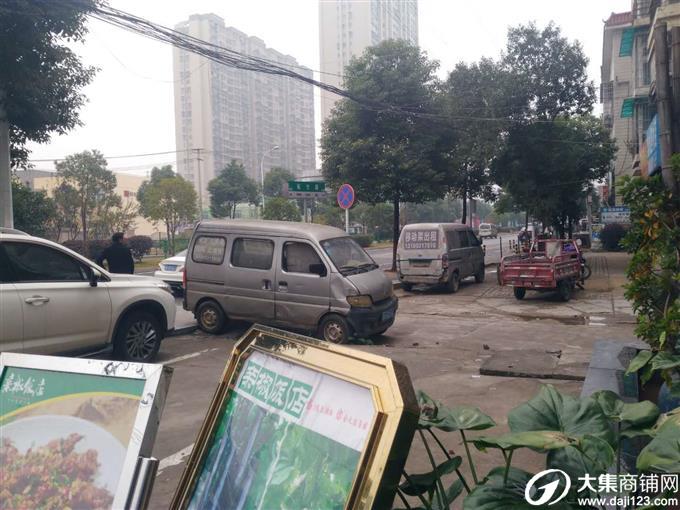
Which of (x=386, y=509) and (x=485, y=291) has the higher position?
(x=386, y=509)

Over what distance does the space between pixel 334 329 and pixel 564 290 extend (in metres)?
7.50

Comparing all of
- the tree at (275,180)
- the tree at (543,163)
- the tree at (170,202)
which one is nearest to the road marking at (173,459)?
the tree at (543,163)

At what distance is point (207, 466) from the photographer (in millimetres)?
1823

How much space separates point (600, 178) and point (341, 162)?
42.7 feet

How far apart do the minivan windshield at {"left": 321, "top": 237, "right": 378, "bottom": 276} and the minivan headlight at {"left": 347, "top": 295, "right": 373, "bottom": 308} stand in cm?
41

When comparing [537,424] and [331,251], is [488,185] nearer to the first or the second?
[331,251]

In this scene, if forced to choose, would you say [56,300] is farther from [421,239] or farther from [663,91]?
[421,239]

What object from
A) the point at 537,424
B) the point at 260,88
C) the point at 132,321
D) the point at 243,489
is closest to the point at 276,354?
the point at 243,489

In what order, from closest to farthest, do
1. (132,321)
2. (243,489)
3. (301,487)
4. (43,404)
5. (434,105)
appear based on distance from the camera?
(301,487) < (243,489) < (43,404) < (132,321) < (434,105)

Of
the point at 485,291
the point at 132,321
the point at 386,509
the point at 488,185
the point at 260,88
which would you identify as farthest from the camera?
the point at 260,88

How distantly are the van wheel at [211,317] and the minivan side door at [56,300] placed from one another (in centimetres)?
264

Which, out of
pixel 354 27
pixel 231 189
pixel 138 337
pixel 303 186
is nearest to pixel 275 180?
pixel 231 189

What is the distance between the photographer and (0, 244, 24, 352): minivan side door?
5809 millimetres

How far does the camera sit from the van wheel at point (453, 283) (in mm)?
15672
